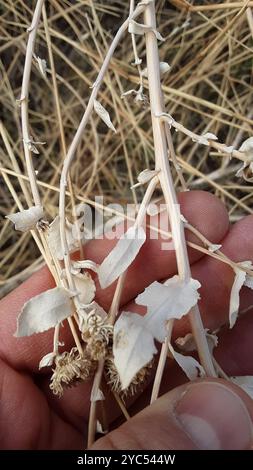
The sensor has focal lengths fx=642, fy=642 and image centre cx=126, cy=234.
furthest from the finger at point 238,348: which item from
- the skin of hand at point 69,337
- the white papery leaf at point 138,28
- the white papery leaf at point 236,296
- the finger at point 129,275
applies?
the white papery leaf at point 138,28

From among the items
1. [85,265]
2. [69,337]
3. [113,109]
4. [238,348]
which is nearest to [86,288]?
[85,265]

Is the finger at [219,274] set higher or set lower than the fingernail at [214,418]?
higher

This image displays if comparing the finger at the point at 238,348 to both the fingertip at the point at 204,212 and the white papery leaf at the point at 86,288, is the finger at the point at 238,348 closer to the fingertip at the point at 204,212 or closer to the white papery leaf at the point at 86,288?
the fingertip at the point at 204,212

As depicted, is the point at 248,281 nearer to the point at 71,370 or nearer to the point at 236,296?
the point at 236,296

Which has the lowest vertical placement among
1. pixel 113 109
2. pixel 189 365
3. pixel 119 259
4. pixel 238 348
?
pixel 238 348

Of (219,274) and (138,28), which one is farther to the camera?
(219,274)

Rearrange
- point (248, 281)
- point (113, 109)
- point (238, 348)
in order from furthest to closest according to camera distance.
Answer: point (113, 109)
point (238, 348)
point (248, 281)
